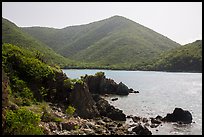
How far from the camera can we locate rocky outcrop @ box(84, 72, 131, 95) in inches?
3459

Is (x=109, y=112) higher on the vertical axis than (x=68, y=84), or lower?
lower

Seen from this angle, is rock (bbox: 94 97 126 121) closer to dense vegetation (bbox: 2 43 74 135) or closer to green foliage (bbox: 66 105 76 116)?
dense vegetation (bbox: 2 43 74 135)

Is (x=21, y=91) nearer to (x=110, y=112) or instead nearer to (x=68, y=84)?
(x=68, y=84)

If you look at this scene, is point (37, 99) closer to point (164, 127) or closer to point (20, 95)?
point (20, 95)

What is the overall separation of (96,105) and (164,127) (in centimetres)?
1282

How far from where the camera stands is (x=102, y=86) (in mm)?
91312

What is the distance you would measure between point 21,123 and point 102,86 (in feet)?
201

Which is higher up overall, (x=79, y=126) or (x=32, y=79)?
(x=32, y=79)

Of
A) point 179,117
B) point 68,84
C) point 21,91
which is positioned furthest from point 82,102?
→ point 179,117

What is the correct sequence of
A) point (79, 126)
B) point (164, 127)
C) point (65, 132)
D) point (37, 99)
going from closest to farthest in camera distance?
point (65, 132)
point (79, 126)
point (37, 99)
point (164, 127)

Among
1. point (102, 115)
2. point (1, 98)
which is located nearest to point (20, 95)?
point (1, 98)

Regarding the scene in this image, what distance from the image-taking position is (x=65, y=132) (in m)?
36.0

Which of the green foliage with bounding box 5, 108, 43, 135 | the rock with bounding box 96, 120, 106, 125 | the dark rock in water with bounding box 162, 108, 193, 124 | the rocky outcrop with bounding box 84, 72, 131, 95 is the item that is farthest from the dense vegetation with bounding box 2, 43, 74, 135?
the rocky outcrop with bounding box 84, 72, 131, 95

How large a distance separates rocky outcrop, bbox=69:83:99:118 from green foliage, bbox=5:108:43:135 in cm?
1554
